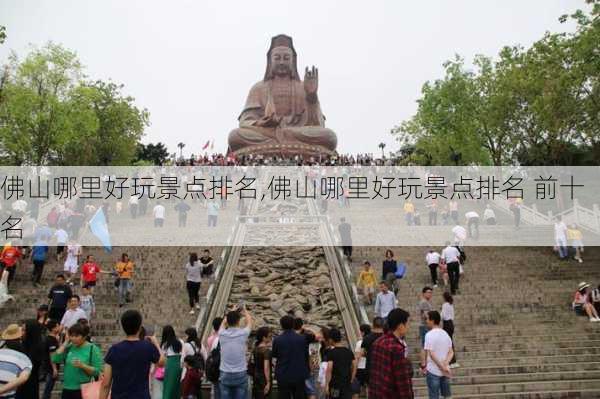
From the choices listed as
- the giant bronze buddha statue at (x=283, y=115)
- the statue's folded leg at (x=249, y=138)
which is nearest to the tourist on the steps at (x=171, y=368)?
the giant bronze buddha statue at (x=283, y=115)

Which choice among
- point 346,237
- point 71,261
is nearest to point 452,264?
point 346,237

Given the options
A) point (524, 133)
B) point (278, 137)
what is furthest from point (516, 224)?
point (278, 137)

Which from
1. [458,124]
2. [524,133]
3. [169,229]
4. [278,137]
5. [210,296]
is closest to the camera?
[210,296]

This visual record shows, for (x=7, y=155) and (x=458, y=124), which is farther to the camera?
(x=458, y=124)

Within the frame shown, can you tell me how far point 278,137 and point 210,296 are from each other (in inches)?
1072

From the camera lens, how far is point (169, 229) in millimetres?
17281

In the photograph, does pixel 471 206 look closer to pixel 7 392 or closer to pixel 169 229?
pixel 169 229

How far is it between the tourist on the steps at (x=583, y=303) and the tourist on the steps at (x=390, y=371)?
7238 millimetres

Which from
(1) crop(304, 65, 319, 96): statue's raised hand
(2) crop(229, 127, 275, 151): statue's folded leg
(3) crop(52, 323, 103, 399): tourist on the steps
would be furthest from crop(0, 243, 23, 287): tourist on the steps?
(1) crop(304, 65, 319, 96): statue's raised hand

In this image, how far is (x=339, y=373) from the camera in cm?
596

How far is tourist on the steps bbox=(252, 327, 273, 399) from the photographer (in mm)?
6133

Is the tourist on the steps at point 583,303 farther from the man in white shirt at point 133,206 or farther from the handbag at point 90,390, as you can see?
the man in white shirt at point 133,206

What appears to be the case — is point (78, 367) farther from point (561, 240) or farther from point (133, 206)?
point (133, 206)

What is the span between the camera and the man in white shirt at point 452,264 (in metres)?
11.5
